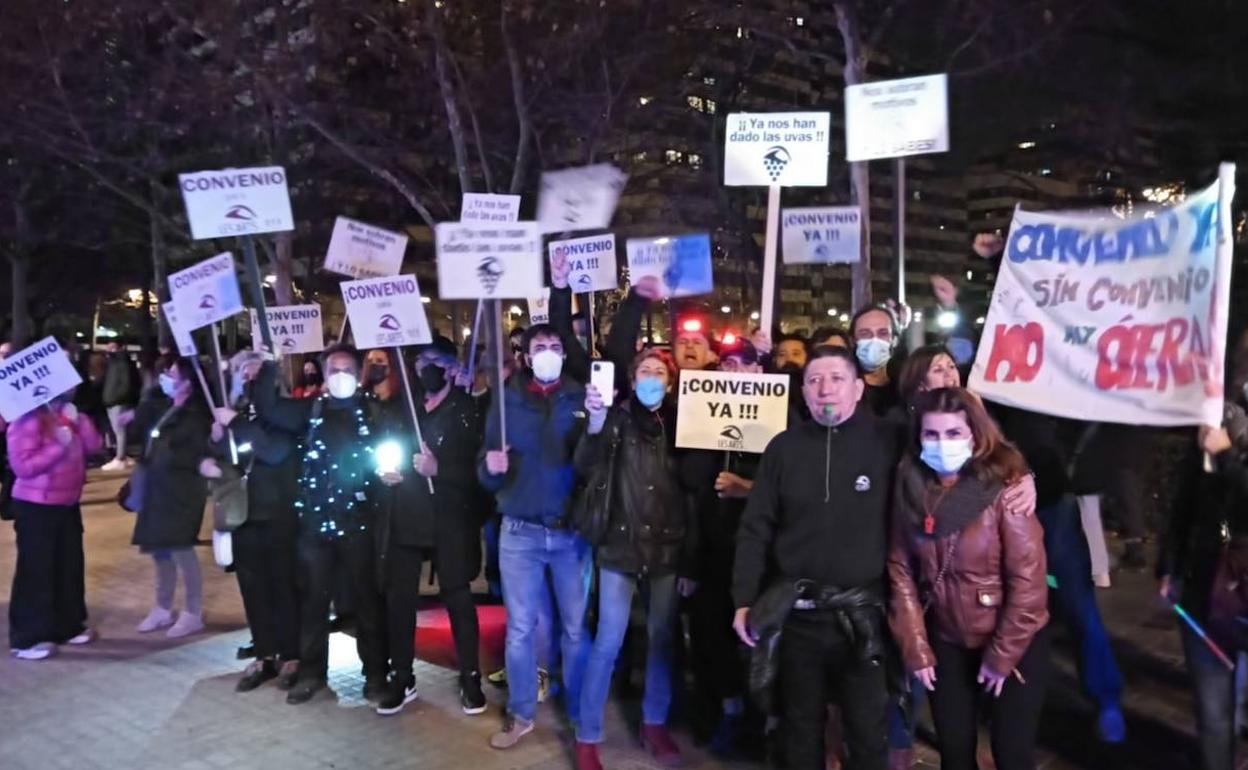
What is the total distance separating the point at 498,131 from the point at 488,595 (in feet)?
37.0

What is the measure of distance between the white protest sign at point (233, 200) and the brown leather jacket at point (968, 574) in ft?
16.0

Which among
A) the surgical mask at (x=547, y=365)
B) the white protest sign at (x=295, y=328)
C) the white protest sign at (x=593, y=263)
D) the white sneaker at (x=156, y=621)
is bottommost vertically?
the white sneaker at (x=156, y=621)

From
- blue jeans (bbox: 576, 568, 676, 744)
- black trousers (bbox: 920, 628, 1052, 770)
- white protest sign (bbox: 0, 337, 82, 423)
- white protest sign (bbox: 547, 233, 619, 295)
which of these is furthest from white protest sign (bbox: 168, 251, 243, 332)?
black trousers (bbox: 920, 628, 1052, 770)

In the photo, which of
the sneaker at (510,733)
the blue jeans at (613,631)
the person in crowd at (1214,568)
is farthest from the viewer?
the sneaker at (510,733)

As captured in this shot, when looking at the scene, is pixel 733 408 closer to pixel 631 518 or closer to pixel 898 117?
pixel 631 518

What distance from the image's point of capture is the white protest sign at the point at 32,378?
22.5ft

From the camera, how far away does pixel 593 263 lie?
29.2ft

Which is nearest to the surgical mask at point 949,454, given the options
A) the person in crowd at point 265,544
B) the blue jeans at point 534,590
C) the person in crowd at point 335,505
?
the blue jeans at point 534,590

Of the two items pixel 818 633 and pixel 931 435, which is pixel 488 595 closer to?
pixel 818 633

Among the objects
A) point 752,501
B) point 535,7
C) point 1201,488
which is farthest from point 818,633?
point 535,7

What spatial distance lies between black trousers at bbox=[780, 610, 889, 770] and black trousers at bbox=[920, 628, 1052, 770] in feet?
0.72

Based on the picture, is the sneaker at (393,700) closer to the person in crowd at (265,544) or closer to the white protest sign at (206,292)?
the person in crowd at (265,544)

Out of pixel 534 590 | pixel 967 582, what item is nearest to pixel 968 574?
pixel 967 582

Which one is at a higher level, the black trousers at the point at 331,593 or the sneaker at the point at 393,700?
the black trousers at the point at 331,593
